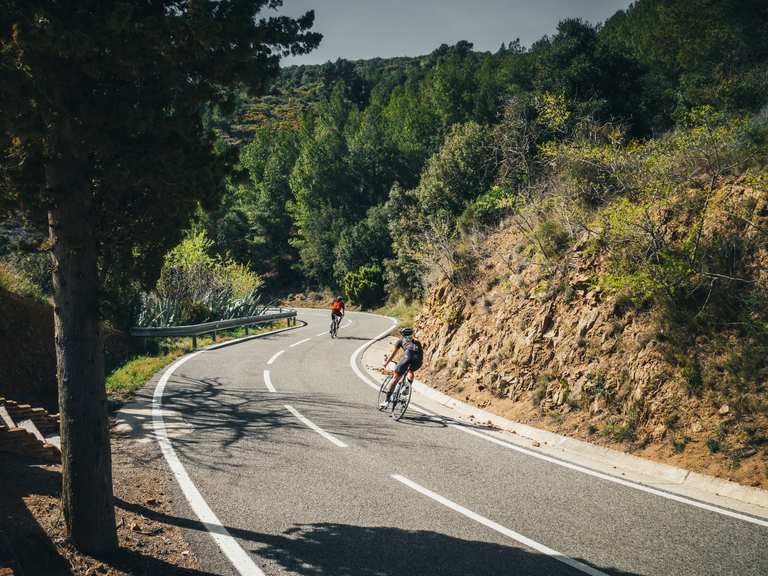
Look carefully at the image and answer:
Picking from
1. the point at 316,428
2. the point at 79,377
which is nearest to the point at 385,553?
the point at 79,377

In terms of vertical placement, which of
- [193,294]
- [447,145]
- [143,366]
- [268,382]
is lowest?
[268,382]

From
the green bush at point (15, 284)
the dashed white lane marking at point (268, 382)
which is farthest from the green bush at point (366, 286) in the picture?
the green bush at point (15, 284)

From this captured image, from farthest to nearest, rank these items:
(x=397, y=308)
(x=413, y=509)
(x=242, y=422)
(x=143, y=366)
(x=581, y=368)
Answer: (x=397, y=308)
(x=143, y=366)
(x=581, y=368)
(x=242, y=422)
(x=413, y=509)

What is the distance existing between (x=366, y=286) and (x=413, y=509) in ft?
137

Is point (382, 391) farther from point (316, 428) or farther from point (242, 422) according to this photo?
point (242, 422)

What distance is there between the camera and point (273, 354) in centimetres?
1744

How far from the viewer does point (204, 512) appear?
5.45 m

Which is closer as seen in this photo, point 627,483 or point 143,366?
point 627,483

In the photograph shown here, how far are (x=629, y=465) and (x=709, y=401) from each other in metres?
1.62

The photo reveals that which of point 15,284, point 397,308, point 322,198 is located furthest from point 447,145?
point 322,198

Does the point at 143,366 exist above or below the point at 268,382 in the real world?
above

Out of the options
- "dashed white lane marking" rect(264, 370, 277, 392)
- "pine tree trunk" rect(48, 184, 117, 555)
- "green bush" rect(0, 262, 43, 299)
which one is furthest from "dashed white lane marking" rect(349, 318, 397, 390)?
"green bush" rect(0, 262, 43, 299)

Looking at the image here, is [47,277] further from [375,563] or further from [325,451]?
[375,563]

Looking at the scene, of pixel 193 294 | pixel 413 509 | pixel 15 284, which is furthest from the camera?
pixel 193 294
